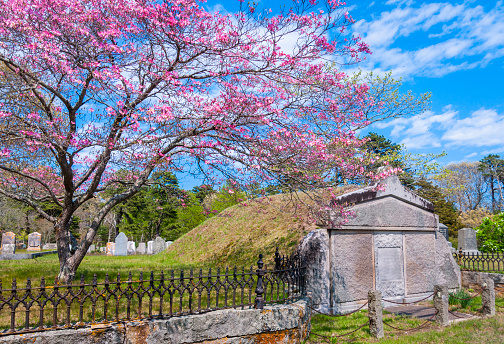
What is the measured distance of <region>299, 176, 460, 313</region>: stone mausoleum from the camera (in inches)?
336

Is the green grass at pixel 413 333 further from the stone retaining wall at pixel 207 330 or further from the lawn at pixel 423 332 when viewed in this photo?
the stone retaining wall at pixel 207 330

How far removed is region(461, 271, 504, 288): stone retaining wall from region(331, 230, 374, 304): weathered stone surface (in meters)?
5.06

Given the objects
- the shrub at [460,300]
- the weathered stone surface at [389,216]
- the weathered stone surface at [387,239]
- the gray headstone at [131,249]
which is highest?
the weathered stone surface at [389,216]

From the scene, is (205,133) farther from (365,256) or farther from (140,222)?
(140,222)

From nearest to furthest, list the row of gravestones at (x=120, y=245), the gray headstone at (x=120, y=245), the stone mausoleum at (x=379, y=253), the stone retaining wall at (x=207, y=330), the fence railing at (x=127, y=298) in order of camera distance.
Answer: the fence railing at (x=127, y=298)
the stone retaining wall at (x=207, y=330)
the stone mausoleum at (x=379, y=253)
the row of gravestones at (x=120, y=245)
the gray headstone at (x=120, y=245)

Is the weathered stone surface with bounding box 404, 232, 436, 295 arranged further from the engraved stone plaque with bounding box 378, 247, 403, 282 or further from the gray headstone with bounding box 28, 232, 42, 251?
the gray headstone with bounding box 28, 232, 42, 251

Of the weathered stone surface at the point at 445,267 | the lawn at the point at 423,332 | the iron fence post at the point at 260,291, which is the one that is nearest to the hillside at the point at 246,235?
the weathered stone surface at the point at 445,267

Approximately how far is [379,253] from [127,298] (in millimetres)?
6809

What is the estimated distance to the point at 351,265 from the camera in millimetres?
8836

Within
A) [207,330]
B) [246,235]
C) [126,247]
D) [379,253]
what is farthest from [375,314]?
[126,247]

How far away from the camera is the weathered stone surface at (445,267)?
34.4ft

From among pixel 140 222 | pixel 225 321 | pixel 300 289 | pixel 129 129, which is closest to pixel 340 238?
pixel 300 289

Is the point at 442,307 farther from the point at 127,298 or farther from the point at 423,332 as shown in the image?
the point at 127,298

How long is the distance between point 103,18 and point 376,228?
354 inches
